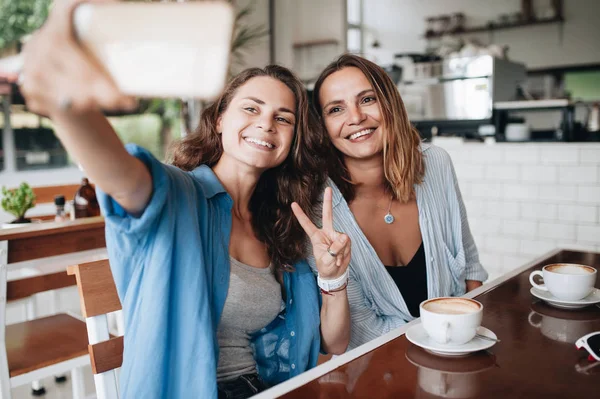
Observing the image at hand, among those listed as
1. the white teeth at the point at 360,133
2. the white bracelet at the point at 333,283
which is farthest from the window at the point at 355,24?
the white bracelet at the point at 333,283

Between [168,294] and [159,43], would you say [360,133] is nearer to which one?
[168,294]

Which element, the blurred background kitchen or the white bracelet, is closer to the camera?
the white bracelet

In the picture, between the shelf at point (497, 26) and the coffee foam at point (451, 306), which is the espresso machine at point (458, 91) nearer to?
the coffee foam at point (451, 306)

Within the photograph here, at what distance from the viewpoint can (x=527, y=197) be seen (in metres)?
3.46

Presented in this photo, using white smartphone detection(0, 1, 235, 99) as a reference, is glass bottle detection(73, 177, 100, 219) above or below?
below

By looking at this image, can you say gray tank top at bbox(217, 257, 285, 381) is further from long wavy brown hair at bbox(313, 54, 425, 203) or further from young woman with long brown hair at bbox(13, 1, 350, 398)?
long wavy brown hair at bbox(313, 54, 425, 203)

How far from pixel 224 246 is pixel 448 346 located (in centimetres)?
57

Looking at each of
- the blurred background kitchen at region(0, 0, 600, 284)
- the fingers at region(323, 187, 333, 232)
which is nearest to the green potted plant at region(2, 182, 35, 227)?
the blurred background kitchen at region(0, 0, 600, 284)

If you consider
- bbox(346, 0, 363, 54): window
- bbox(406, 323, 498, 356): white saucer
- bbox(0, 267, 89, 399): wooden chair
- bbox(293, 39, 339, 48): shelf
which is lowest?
bbox(0, 267, 89, 399): wooden chair

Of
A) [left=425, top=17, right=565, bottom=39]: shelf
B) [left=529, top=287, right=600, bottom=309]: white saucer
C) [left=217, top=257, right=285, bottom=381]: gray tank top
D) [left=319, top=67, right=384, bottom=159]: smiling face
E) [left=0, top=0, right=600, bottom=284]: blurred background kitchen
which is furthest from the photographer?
[left=425, top=17, right=565, bottom=39]: shelf

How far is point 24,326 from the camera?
229 centimetres

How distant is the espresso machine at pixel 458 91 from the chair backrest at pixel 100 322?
125 inches

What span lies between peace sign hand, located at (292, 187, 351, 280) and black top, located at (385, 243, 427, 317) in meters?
0.45

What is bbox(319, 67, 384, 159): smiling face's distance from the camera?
175 cm
